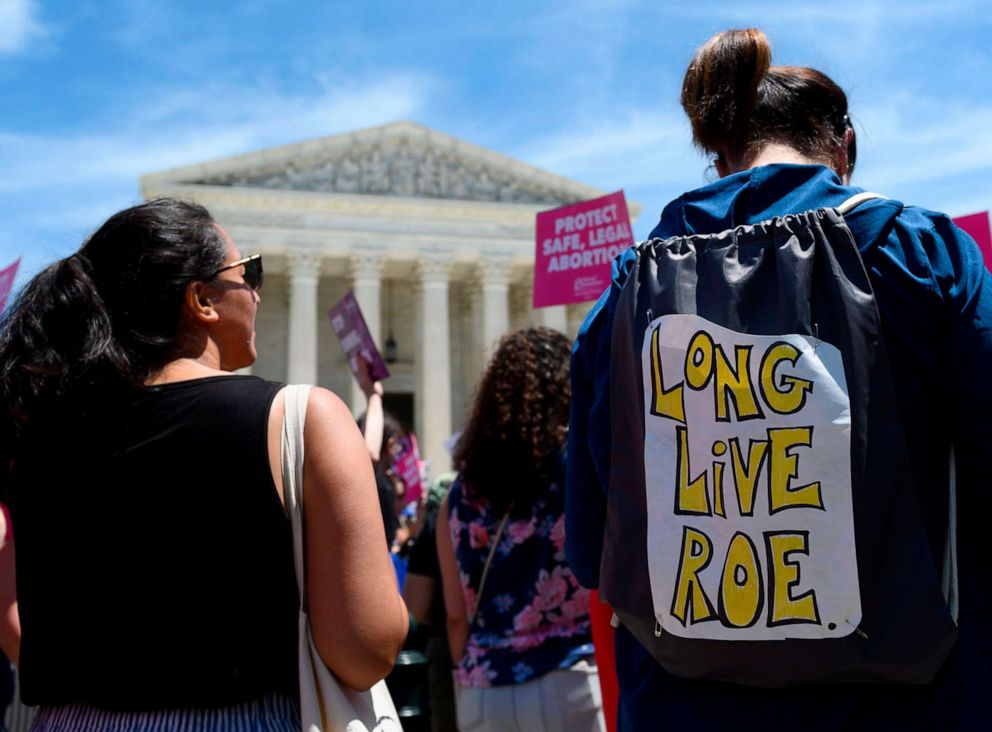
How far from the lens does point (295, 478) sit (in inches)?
71.8

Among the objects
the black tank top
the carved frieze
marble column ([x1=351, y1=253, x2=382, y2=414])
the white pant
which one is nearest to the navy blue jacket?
the black tank top

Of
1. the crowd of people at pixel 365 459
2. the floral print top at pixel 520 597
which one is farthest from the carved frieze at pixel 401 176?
the crowd of people at pixel 365 459

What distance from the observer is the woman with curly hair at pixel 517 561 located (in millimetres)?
3209

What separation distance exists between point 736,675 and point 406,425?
32.1 m

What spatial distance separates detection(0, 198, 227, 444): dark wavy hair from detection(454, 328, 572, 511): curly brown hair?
157cm

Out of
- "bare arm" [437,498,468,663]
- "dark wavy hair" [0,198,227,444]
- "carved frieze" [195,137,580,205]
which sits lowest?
"bare arm" [437,498,468,663]

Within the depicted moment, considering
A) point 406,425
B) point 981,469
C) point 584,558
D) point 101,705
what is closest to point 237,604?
point 101,705

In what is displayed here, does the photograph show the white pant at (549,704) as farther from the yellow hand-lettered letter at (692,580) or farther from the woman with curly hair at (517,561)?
the yellow hand-lettered letter at (692,580)

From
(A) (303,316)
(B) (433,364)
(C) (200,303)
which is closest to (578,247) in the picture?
(C) (200,303)

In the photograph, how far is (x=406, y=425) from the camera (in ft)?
110

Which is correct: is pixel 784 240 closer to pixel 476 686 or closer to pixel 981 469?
pixel 981 469

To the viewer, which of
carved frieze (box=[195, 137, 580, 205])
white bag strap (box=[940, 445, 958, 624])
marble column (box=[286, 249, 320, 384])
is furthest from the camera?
carved frieze (box=[195, 137, 580, 205])

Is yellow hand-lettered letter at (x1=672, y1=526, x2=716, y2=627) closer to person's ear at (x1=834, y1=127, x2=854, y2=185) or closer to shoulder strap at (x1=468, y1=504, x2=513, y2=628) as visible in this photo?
person's ear at (x1=834, y1=127, x2=854, y2=185)

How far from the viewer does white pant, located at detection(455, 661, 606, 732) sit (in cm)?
317
